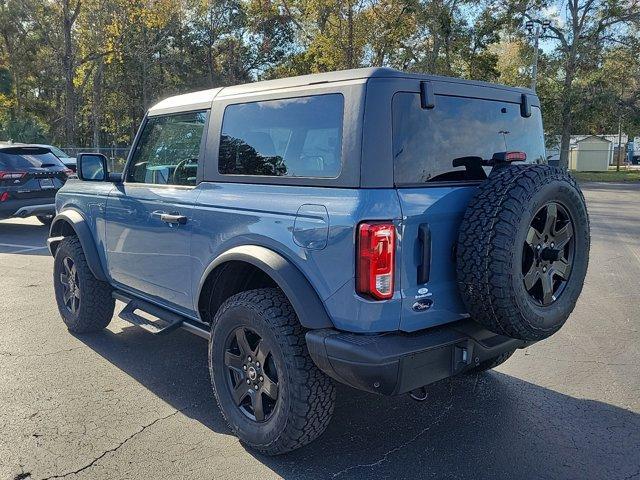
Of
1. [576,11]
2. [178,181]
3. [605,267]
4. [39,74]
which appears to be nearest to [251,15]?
[39,74]

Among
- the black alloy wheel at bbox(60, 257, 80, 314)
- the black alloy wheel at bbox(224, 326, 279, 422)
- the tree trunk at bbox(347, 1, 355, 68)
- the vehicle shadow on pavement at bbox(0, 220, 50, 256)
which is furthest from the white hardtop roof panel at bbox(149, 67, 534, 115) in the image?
the tree trunk at bbox(347, 1, 355, 68)

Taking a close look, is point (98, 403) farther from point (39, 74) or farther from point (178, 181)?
point (39, 74)

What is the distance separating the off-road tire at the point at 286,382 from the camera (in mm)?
2797

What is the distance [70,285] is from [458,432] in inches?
142

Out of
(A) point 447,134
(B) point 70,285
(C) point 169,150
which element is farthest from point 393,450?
(B) point 70,285

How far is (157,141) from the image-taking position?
4215 millimetres

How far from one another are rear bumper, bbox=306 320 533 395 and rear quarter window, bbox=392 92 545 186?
30.0 inches

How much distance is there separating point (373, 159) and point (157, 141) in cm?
219

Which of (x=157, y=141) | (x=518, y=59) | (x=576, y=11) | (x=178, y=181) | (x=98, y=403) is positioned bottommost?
(x=98, y=403)

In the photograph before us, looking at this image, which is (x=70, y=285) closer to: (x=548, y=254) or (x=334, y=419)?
(x=334, y=419)

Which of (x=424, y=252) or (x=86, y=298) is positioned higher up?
(x=424, y=252)

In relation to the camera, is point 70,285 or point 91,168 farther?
point 70,285

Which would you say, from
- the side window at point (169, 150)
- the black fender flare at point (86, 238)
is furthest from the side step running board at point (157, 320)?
the side window at point (169, 150)

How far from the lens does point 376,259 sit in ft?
8.37
